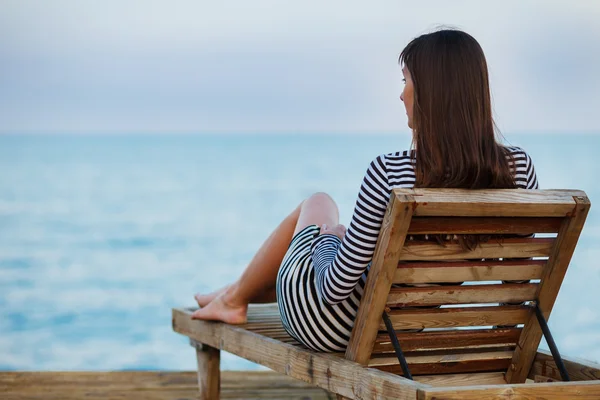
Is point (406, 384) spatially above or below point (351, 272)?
below

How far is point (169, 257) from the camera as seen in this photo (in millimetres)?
13281

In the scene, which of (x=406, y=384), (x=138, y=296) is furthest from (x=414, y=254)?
(x=138, y=296)

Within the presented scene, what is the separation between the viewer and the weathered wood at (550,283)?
2293 mm

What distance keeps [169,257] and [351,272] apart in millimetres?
11213

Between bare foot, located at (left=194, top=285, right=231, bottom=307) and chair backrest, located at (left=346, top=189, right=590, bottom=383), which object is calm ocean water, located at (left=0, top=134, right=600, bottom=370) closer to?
bare foot, located at (left=194, top=285, right=231, bottom=307)

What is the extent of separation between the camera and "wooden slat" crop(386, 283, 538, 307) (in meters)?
2.28

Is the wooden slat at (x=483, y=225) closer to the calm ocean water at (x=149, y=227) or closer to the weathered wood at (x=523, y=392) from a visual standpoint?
the weathered wood at (x=523, y=392)

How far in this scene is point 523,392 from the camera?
2018 mm

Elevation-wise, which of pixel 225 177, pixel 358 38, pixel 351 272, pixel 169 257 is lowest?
pixel 351 272

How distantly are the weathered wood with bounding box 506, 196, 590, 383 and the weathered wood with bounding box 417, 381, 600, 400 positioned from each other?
0.36m

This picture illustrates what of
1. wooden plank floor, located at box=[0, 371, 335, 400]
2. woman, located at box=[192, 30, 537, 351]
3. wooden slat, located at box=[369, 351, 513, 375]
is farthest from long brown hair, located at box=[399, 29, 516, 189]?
wooden plank floor, located at box=[0, 371, 335, 400]

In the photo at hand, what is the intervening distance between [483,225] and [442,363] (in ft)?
1.41

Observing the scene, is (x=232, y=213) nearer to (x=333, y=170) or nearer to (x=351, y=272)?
(x=333, y=170)

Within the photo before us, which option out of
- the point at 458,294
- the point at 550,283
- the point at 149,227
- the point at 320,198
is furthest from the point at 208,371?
the point at 149,227
